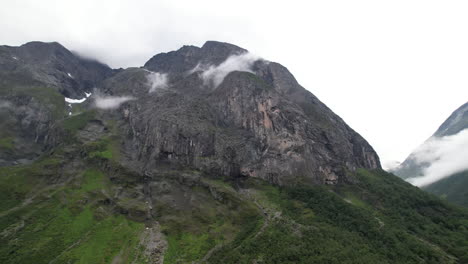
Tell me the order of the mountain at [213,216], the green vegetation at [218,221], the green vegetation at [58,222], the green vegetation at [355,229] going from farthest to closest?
1. the green vegetation at [58,222]
2. the mountain at [213,216]
3. the green vegetation at [218,221]
4. the green vegetation at [355,229]

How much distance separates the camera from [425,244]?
438 ft

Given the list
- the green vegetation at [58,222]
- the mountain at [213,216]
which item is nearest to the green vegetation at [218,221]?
the green vegetation at [58,222]

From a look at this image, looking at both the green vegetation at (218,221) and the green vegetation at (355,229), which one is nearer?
the green vegetation at (355,229)

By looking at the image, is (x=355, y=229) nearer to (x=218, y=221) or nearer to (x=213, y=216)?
(x=218, y=221)

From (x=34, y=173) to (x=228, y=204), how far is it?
12927cm

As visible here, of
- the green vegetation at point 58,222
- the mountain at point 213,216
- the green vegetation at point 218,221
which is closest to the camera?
the green vegetation at point 218,221

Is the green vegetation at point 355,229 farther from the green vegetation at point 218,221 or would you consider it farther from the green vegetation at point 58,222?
the green vegetation at point 58,222

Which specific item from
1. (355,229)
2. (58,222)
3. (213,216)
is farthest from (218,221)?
(58,222)

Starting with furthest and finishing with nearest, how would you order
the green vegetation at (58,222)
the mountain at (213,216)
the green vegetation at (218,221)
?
the green vegetation at (58,222), the mountain at (213,216), the green vegetation at (218,221)

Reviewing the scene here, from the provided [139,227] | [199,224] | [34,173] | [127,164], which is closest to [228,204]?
[199,224]

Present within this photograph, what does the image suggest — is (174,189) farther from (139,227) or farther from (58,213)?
(58,213)

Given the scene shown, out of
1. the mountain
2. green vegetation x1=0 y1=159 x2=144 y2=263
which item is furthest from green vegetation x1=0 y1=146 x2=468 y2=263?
the mountain

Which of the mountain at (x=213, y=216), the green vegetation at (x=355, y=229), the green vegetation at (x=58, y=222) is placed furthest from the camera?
the green vegetation at (x=58, y=222)

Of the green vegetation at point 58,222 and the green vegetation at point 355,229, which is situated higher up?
the green vegetation at point 355,229
